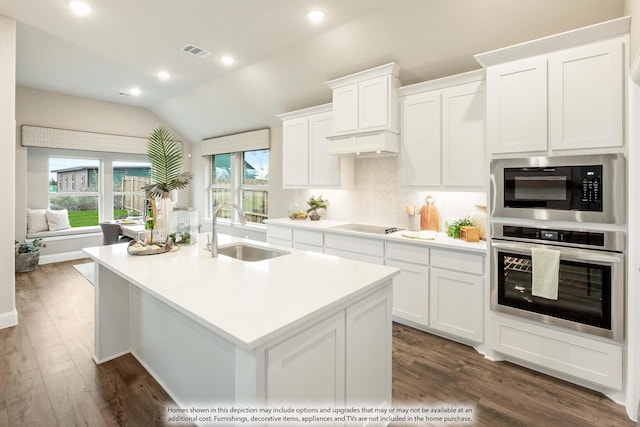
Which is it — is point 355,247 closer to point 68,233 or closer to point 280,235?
point 280,235

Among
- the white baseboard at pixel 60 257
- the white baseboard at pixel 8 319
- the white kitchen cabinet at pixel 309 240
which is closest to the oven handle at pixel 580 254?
the white kitchen cabinet at pixel 309 240

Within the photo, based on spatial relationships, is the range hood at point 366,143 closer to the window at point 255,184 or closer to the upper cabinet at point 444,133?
the upper cabinet at point 444,133

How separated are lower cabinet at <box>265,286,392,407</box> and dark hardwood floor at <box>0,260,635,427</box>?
1.70ft

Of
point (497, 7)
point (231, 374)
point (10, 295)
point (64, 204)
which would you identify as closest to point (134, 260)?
point (231, 374)

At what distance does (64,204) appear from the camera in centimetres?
594

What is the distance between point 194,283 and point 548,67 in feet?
8.61

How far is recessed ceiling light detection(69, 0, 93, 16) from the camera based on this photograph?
2.82 meters

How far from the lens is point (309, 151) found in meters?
4.17

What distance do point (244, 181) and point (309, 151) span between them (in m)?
2.42

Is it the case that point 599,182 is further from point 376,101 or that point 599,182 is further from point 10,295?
point 10,295

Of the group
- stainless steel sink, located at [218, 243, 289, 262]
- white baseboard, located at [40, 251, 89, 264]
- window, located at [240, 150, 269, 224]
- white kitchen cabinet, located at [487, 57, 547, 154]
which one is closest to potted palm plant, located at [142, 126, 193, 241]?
stainless steel sink, located at [218, 243, 289, 262]

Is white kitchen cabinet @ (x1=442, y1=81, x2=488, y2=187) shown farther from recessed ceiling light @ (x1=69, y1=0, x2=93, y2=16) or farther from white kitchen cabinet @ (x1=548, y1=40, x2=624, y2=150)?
recessed ceiling light @ (x1=69, y1=0, x2=93, y2=16)

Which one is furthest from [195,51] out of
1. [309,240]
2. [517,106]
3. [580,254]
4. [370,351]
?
[580,254]

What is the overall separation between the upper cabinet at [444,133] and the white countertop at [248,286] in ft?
4.95
